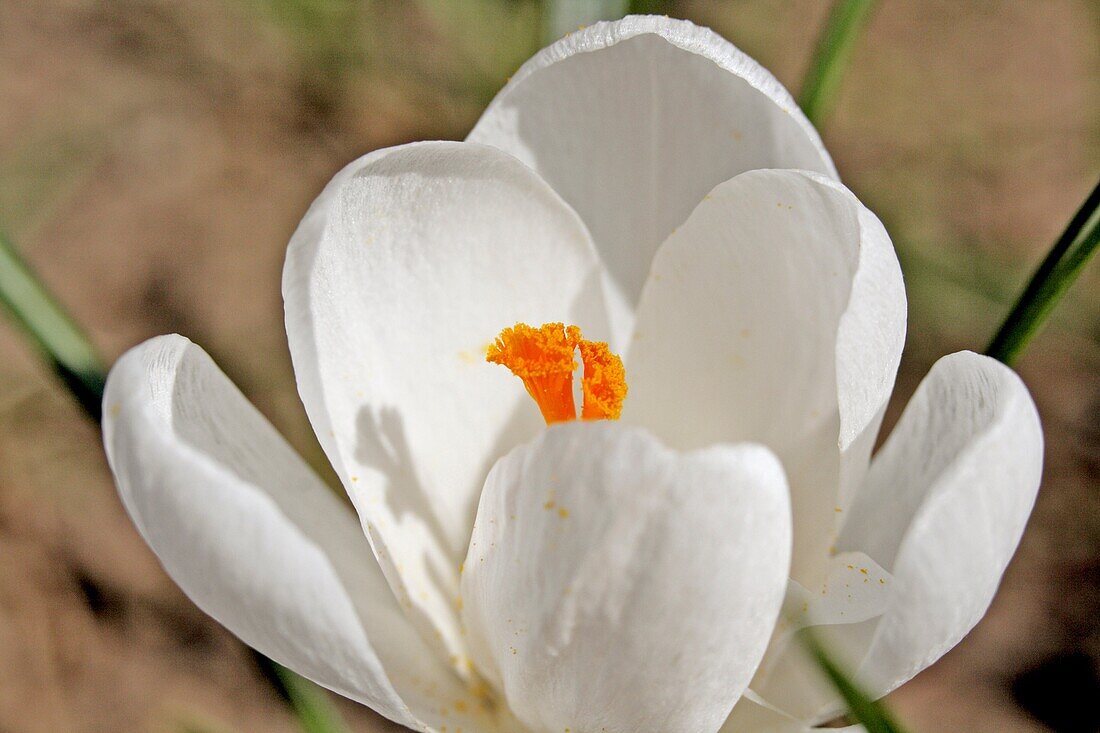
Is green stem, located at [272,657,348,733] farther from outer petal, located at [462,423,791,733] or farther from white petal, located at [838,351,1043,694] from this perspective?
white petal, located at [838,351,1043,694]

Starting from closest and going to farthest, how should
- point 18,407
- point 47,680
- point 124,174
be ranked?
point 47,680
point 18,407
point 124,174

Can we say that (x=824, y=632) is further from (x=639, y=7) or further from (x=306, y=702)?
(x=639, y=7)

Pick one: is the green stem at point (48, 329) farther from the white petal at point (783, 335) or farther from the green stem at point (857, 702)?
the green stem at point (857, 702)

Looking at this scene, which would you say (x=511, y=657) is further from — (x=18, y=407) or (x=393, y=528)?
(x=18, y=407)

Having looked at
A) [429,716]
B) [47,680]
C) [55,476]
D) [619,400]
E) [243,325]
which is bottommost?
[47,680]

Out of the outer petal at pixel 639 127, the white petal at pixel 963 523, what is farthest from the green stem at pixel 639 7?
the white petal at pixel 963 523

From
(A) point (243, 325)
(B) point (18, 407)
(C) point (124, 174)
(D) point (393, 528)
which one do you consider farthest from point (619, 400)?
(C) point (124, 174)
